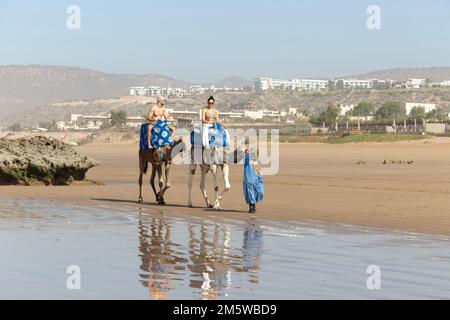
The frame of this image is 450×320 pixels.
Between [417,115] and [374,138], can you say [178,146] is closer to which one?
[374,138]

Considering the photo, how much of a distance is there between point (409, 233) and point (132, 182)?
15238 mm

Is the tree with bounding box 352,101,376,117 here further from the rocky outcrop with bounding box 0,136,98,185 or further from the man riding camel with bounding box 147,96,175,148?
the man riding camel with bounding box 147,96,175,148

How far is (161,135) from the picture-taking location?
69.9ft

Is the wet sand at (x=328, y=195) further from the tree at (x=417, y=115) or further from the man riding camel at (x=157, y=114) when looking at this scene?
the tree at (x=417, y=115)

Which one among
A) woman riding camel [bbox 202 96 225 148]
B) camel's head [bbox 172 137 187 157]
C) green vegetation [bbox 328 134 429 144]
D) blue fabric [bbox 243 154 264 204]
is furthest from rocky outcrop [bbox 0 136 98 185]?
green vegetation [bbox 328 134 429 144]

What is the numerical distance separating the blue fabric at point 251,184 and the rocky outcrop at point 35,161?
853 cm

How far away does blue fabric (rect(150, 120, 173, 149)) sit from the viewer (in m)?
21.2

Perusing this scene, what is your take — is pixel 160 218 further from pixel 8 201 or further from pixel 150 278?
pixel 150 278

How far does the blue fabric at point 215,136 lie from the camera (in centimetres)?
2000

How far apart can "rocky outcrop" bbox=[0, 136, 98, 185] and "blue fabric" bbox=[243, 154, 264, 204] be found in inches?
336

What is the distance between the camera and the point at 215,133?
20.0 m

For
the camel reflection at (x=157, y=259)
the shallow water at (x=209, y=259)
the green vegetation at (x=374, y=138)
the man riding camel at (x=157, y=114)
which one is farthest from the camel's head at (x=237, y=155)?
the green vegetation at (x=374, y=138)

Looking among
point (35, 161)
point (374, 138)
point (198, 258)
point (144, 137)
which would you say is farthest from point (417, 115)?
point (198, 258)

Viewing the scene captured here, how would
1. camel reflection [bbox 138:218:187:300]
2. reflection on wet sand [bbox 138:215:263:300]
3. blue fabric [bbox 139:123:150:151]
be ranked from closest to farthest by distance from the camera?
camel reflection [bbox 138:218:187:300], reflection on wet sand [bbox 138:215:263:300], blue fabric [bbox 139:123:150:151]
